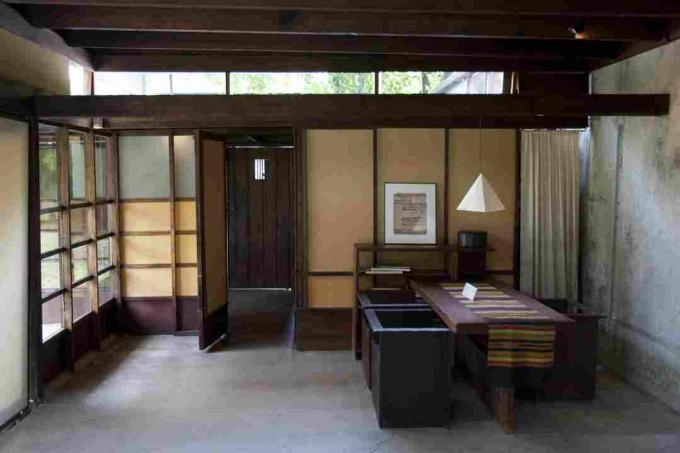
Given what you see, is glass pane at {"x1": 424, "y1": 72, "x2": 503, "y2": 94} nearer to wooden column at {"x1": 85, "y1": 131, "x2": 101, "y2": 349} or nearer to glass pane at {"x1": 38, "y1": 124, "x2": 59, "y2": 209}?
wooden column at {"x1": 85, "y1": 131, "x2": 101, "y2": 349}

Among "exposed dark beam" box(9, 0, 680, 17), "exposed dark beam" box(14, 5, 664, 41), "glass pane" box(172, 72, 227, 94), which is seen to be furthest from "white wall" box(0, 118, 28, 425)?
"glass pane" box(172, 72, 227, 94)

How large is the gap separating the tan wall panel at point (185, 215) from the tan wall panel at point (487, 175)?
2.89 m

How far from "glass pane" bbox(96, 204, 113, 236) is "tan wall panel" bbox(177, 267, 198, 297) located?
906 millimetres

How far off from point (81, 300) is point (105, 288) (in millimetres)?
655

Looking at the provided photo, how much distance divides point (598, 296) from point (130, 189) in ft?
16.9

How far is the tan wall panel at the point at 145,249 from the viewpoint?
22.1 ft

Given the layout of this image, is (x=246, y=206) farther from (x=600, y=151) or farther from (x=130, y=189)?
(x=600, y=151)

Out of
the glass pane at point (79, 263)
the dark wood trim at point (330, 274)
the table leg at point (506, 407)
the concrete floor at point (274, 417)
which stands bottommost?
the concrete floor at point (274, 417)

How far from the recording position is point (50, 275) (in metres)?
5.11

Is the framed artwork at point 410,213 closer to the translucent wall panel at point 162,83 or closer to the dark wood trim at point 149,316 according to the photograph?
the translucent wall panel at point 162,83

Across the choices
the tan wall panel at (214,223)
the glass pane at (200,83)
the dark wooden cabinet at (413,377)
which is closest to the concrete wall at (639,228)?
the dark wooden cabinet at (413,377)

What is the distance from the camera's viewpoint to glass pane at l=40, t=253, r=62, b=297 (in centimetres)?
494

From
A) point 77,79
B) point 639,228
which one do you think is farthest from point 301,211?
point 639,228

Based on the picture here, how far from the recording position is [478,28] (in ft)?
14.6
